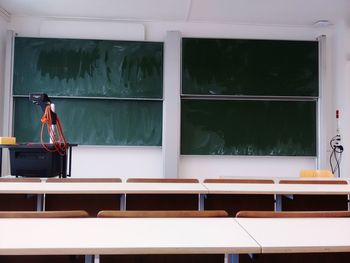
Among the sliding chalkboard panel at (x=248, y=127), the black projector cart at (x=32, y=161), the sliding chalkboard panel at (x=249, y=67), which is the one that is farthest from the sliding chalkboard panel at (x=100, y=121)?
the black projector cart at (x=32, y=161)

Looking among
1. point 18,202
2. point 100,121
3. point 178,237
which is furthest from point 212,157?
point 178,237

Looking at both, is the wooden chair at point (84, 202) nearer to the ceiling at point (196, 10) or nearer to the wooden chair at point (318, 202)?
the wooden chair at point (318, 202)

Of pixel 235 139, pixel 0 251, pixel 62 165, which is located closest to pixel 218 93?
pixel 235 139

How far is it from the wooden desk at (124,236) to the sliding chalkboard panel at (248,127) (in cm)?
399

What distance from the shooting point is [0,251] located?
99 cm

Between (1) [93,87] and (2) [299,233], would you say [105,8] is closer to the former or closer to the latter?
(1) [93,87]

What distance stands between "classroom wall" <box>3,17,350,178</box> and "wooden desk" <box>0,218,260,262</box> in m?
4.01

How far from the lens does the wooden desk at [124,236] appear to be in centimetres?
102

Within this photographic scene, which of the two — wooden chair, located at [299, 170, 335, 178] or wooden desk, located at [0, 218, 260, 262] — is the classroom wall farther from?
wooden desk, located at [0, 218, 260, 262]

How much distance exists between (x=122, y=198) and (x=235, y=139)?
3444mm

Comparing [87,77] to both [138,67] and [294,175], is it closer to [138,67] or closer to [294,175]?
[138,67]

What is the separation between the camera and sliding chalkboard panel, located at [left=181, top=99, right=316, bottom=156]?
5391mm

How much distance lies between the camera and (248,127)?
545 centimetres

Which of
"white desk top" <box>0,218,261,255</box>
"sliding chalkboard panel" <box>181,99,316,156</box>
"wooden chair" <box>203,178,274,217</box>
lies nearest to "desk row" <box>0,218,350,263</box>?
"white desk top" <box>0,218,261,255</box>
